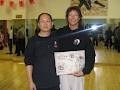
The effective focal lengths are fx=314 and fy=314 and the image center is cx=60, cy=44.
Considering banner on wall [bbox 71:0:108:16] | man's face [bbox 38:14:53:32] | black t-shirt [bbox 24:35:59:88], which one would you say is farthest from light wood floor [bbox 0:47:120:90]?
man's face [bbox 38:14:53:32]

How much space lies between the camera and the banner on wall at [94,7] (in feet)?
35.4

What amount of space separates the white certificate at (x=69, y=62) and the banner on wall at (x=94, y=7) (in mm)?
7787

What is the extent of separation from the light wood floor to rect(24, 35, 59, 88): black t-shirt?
135 inches

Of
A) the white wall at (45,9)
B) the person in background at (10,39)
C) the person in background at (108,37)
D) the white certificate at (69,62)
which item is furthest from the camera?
the person in background at (10,39)

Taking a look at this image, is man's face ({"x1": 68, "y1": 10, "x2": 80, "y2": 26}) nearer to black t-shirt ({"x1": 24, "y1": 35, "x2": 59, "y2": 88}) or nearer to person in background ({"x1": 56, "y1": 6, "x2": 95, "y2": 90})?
person in background ({"x1": 56, "y1": 6, "x2": 95, "y2": 90})

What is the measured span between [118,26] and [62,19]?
1.93m

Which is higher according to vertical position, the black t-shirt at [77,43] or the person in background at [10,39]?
the black t-shirt at [77,43]

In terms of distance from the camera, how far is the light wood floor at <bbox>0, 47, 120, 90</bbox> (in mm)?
6660

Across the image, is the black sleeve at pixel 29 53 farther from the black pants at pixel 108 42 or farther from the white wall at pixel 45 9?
the white wall at pixel 45 9

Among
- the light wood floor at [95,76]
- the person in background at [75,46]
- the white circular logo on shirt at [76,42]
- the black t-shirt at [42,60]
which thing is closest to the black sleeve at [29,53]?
the black t-shirt at [42,60]

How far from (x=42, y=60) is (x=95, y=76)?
16.9 ft

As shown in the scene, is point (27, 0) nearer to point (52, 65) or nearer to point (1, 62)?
point (1, 62)

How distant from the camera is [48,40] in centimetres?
300

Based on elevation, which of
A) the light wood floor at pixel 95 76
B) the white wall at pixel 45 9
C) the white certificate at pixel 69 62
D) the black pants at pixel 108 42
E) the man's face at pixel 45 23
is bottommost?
the light wood floor at pixel 95 76
